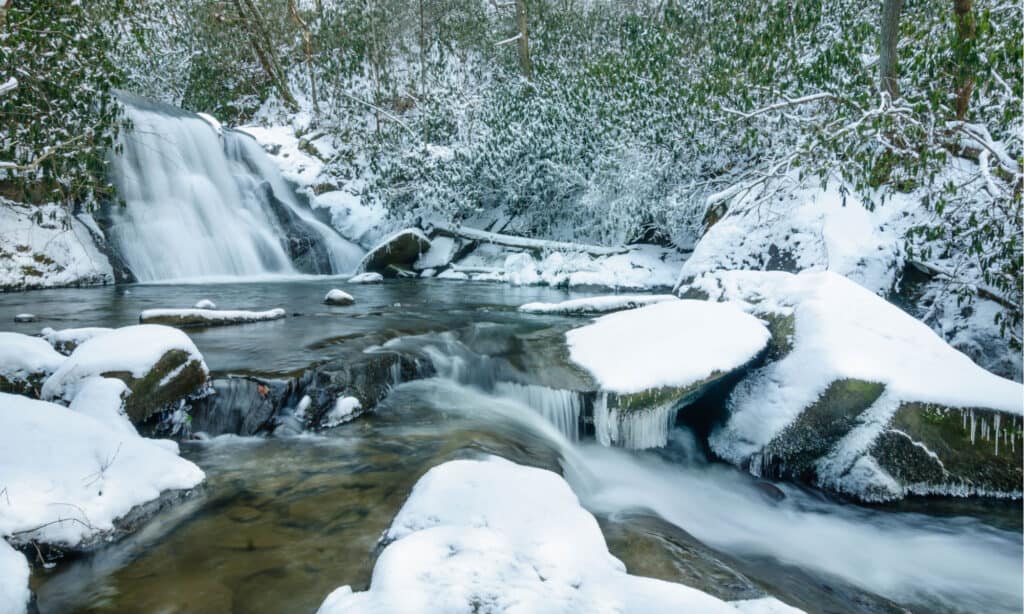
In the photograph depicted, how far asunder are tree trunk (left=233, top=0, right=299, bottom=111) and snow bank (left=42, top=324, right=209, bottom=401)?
17212 mm

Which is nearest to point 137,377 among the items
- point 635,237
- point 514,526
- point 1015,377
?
point 514,526

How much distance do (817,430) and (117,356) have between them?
4.92 meters

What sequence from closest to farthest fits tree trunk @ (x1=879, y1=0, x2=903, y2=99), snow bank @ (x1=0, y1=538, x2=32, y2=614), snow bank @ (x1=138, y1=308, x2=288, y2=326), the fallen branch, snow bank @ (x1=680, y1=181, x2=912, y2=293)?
snow bank @ (x1=0, y1=538, x2=32, y2=614)
snow bank @ (x1=138, y1=308, x2=288, y2=326)
tree trunk @ (x1=879, y1=0, x2=903, y2=99)
snow bank @ (x1=680, y1=181, x2=912, y2=293)
the fallen branch

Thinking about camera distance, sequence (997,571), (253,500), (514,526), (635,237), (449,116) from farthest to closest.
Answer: (449,116), (635,237), (997,571), (253,500), (514,526)

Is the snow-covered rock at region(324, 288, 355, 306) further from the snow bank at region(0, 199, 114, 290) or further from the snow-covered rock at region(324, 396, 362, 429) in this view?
the snow bank at region(0, 199, 114, 290)

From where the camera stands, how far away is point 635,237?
42.4ft

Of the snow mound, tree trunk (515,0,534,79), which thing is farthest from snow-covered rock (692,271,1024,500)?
tree trunk (515,0,534,79)

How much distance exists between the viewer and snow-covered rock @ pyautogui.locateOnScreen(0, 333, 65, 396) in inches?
140

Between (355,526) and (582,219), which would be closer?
(355,526)

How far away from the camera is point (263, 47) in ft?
63.6

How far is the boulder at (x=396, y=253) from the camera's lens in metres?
13.1

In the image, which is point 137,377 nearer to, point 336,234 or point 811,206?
point 811,206

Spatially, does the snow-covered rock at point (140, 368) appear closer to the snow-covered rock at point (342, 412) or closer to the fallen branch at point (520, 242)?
the snow-covered rock at point (342, 412)

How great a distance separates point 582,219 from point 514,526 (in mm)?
12515
